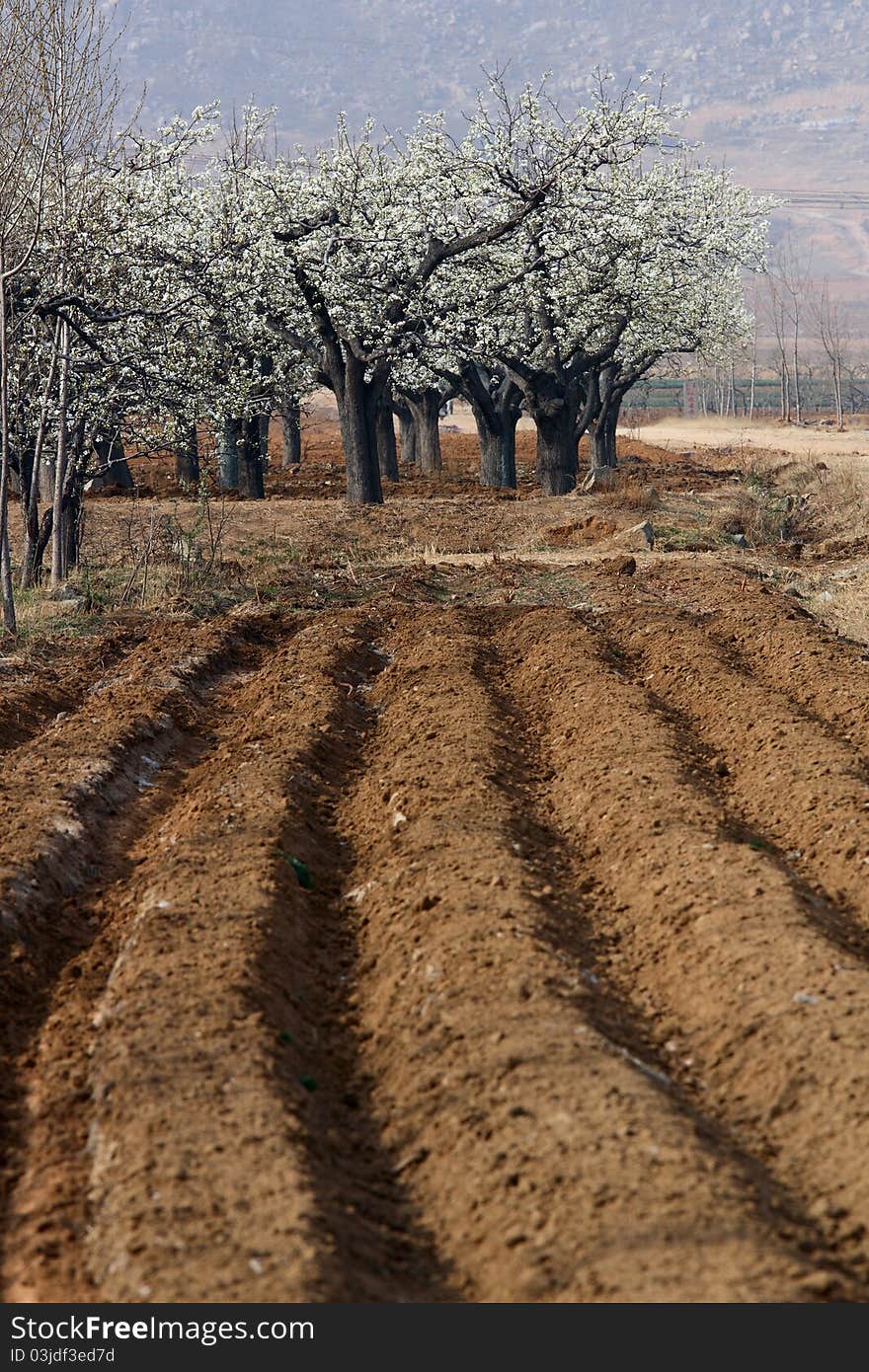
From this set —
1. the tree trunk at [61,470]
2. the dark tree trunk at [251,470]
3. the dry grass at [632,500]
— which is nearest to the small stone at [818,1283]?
the tree trunk at [61,470]

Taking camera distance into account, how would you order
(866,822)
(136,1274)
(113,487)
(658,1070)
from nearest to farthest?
(136,1274) → (658,1070) → (866,822) → (113,487)

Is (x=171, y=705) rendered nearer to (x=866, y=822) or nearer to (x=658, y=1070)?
(x=866, y=822)

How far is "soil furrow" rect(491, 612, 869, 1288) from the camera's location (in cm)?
486

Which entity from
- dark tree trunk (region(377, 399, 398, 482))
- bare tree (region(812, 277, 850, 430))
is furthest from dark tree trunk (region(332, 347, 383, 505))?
bare tree (region(812, 277, 850, 430))

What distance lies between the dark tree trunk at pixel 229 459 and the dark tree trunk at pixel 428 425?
20.1ft

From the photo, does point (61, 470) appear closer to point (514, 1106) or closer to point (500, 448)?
point (514, 1106)

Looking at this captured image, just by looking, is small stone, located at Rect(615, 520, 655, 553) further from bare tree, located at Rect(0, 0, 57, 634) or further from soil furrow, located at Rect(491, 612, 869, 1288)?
soil furrow, located at Rect(491, 612, 869, 1288)

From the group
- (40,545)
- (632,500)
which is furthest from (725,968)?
(632,500)

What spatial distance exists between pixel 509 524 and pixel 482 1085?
18215 mm

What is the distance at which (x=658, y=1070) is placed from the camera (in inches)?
217

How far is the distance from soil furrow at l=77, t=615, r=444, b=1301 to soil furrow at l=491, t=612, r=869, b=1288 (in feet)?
4.33

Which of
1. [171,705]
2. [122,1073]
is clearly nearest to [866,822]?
[122,1073]

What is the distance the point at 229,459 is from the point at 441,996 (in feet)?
84.4

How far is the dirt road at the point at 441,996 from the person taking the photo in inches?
169
